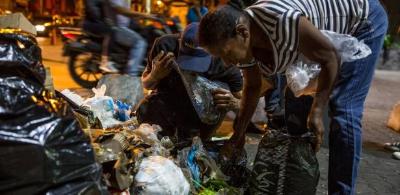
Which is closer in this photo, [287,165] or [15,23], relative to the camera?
[15,23]

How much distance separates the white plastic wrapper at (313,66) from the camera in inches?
92.1

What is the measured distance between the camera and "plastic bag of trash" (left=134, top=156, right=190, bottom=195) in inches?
90.5

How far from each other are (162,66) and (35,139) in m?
1.32

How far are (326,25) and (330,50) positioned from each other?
320mm

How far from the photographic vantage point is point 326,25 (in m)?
2.38

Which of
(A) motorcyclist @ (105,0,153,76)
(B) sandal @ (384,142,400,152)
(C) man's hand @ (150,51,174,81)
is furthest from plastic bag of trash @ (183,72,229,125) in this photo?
(A) motorcyclist @ (105,0,153,76)

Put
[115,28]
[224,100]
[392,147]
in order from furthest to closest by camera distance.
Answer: [115,28], [392,147], [224,100]

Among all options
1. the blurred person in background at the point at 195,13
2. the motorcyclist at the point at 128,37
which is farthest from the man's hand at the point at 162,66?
the blurred person in background at the point at 195,13

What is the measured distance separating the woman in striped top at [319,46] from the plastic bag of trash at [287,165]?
0.36 feet

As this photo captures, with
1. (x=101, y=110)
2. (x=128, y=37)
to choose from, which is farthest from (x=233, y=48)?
(x=128, y=37)

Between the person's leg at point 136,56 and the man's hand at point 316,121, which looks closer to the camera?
the man's hand at point 316,121

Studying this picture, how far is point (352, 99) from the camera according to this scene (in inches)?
96.7

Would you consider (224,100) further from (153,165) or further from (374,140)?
(374,140)

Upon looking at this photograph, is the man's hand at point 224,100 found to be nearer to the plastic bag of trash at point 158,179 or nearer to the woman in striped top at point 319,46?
the woman in striped top at point 319,46
